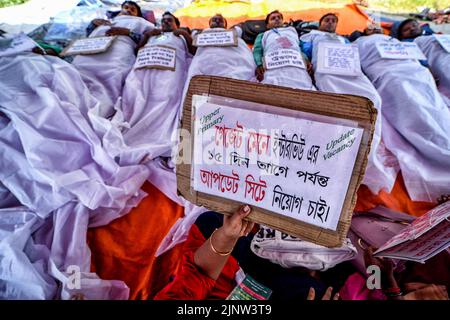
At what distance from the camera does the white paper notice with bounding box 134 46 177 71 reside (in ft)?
4.34

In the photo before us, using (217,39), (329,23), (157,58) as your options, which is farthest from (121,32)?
(329,23)

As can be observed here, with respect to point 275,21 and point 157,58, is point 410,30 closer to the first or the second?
point 275,21

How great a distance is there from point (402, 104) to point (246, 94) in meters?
0.97

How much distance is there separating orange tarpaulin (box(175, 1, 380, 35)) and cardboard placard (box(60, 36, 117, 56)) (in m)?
1.01

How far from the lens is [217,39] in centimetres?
145

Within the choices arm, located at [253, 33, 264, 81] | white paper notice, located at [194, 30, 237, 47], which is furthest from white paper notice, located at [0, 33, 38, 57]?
arm, located at [253, 33, 264, 81]

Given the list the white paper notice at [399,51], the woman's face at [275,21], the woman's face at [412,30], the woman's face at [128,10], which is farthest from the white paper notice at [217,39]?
the woman's face at [412,30]

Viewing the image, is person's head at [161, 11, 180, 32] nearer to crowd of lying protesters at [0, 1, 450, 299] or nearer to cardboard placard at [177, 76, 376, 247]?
crowd of lying protesters at [0, 1, 450, 299]

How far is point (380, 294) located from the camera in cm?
65

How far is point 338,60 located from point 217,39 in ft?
1.94

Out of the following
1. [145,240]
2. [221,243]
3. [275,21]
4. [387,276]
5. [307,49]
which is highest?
[275,21]

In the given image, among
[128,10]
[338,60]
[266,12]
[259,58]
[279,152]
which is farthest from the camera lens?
[266,12]

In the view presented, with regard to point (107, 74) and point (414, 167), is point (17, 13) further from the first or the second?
point (414, 167)

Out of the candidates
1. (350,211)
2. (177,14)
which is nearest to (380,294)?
(350,211)
